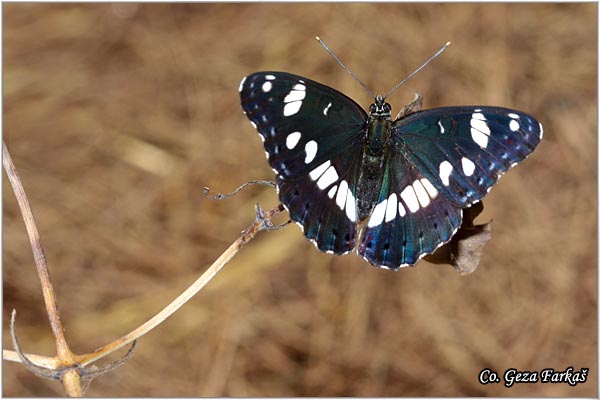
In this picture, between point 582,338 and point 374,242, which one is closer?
point 374,242

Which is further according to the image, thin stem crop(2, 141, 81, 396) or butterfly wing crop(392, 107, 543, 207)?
butterfly wing crop(392, 107, 543, 207)

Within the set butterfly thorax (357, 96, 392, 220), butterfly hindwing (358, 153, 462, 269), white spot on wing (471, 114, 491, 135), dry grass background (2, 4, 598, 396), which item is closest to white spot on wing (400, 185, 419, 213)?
butterfly hindwing (358, 153, 462, 269)

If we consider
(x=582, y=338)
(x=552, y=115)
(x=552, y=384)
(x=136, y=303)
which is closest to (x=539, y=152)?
(x=552, y=115)

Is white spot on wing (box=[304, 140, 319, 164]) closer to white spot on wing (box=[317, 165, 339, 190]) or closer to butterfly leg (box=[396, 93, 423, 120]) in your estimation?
white spot on wing (box=[317, 165, 339, 190])

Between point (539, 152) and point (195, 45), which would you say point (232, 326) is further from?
point (539, 152)

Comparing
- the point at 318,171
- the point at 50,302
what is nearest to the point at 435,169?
the point at 318,171

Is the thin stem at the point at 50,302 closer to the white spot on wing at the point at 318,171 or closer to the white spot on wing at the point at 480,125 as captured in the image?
the white spot on wing at the point at 318,171
